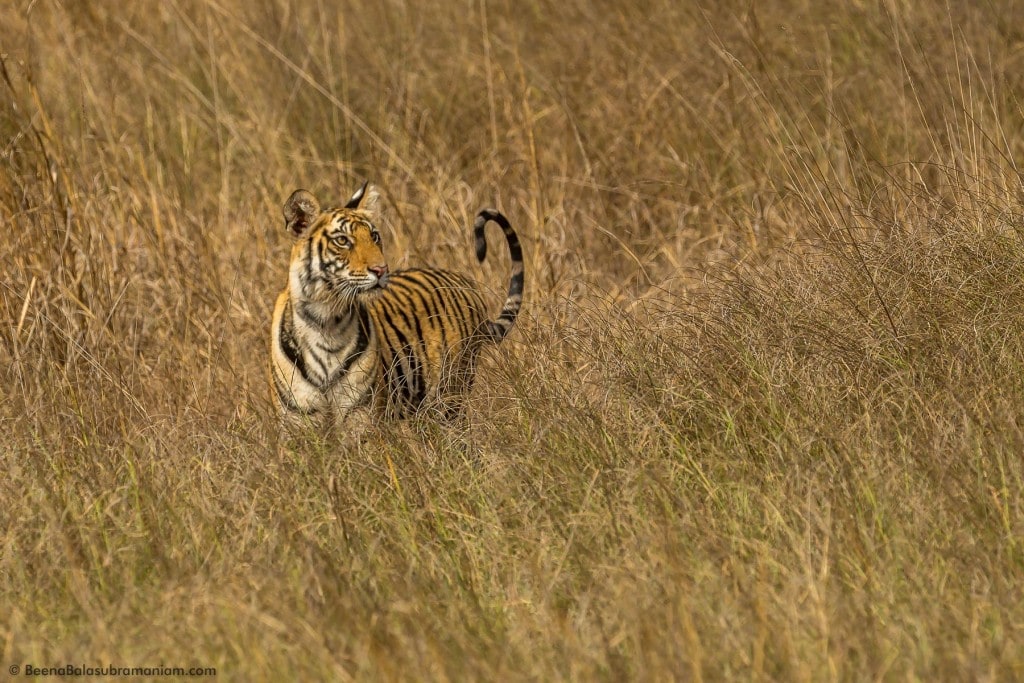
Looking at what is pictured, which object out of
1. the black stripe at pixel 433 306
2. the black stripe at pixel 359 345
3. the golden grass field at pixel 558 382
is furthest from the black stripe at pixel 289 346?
the black stripe at pixel 433 306

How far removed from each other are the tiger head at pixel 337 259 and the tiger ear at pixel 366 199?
190mm

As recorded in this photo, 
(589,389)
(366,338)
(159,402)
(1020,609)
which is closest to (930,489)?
(1020,609)

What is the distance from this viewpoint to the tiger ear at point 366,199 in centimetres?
486

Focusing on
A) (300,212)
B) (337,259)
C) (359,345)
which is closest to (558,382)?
(359,345)

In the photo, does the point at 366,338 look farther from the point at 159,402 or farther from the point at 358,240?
the point at 159,402

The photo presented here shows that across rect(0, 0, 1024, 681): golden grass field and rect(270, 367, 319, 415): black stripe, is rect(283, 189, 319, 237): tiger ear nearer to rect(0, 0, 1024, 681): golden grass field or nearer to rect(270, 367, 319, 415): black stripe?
rect(270, 367, 319, 415): black stripe

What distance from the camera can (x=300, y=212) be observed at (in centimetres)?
470

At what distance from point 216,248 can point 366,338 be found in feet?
5.89

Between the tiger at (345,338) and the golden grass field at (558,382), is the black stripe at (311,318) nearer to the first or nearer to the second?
the tiger at (345,338)

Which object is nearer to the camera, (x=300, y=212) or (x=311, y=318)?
(x=311, y=318)

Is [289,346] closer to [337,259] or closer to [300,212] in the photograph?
[337,259]

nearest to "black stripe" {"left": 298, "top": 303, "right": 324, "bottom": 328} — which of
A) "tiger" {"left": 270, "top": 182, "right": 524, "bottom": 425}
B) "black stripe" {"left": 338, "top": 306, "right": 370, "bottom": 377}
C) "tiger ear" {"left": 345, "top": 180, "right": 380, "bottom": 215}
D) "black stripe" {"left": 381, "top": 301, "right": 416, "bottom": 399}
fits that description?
"tiger" {"left": 270, "top": 182, "right": 524, "bottom": 425}

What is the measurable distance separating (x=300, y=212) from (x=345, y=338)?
1.55 ft

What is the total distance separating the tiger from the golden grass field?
169 mm
